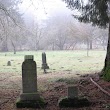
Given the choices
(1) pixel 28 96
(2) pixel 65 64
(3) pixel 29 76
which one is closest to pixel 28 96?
(1) pixel 28 96

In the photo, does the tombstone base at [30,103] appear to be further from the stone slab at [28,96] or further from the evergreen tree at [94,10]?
the evergreen tree at [94,10]

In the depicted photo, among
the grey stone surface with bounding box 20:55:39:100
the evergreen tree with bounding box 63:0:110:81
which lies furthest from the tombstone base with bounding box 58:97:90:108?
the evergreen tree with bounding box 63:0:110:81

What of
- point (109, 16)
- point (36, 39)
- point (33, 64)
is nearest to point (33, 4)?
point (109, 16)

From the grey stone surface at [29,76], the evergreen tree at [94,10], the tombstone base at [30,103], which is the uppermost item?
the evergreen tree at [94,10]

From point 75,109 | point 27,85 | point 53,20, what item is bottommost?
point 75,109

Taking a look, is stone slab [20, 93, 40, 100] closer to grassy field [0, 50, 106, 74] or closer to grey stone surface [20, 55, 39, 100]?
grey stone surface [20, 55, 39, 100]

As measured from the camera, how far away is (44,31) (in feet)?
238

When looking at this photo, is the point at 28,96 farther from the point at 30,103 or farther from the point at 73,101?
the point at 73,101

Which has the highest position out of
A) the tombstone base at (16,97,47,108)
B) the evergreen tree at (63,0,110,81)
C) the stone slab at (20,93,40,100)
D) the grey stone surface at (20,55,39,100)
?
the evergreen tree at (63,0,110,81)

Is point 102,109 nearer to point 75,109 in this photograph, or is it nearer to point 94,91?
point 75,109

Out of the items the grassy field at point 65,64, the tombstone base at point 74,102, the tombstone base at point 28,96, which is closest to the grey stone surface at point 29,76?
the tombstone base at point 28,96

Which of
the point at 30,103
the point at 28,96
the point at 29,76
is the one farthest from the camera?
the point at 29,76

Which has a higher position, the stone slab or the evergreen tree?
the evergreen tree

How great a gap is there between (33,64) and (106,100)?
2327 millimetres
